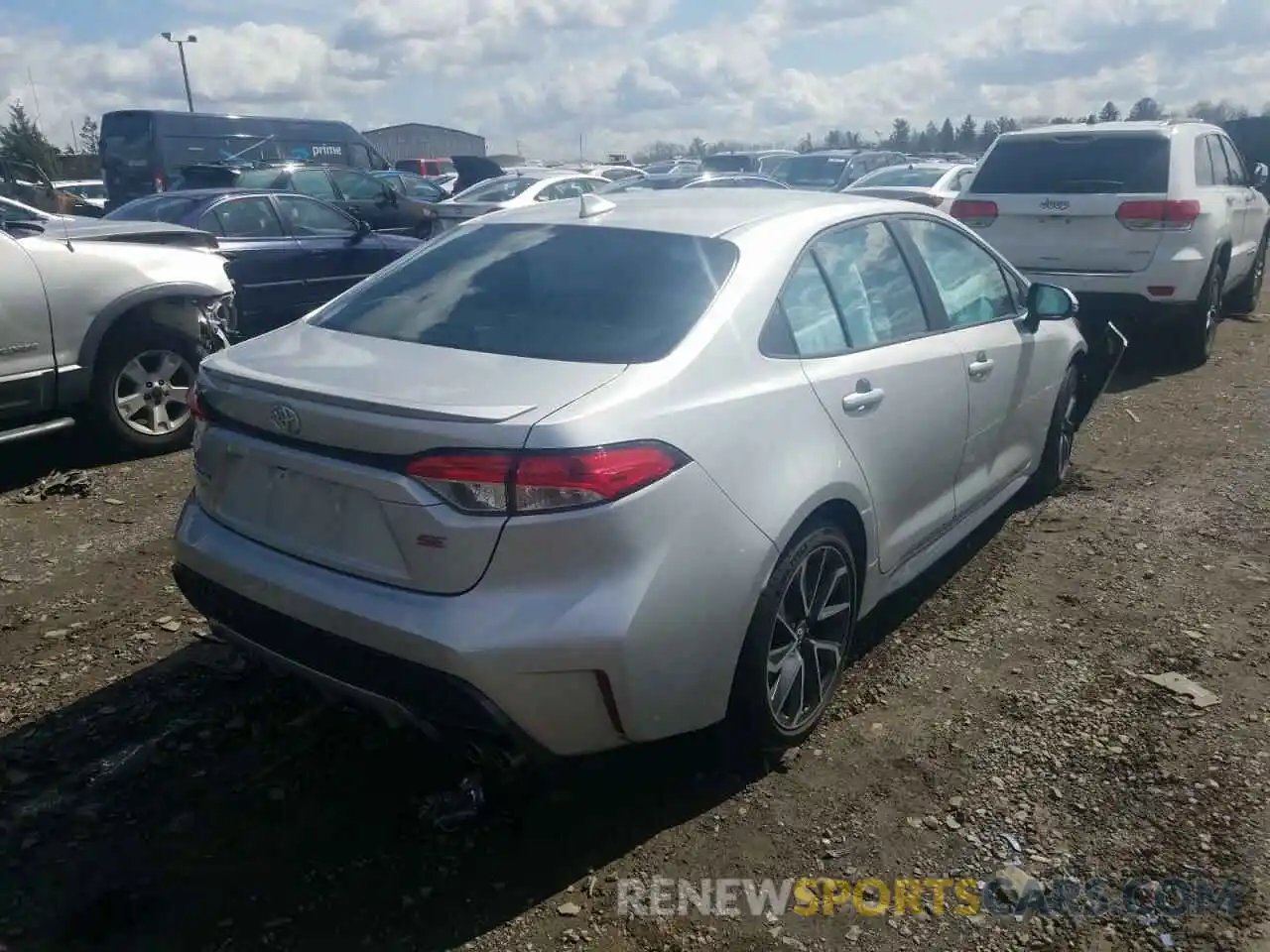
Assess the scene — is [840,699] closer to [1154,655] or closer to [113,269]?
[1154,655]

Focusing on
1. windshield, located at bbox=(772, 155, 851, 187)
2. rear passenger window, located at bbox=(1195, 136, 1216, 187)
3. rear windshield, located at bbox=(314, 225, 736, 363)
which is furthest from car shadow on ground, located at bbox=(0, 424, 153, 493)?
windshield, located at bbox=(772, 155, 851, 187)

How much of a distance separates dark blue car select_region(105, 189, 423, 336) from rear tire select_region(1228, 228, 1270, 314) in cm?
840

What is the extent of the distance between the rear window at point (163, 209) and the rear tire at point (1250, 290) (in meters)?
9.80

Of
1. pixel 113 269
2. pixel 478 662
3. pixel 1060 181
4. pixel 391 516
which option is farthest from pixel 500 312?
pixel 1060 181

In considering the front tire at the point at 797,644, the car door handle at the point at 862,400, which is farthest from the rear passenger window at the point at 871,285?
the front tire at the point at 797,644

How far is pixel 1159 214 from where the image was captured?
25.4 ft

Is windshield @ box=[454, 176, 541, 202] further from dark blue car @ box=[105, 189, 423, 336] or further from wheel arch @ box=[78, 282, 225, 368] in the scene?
wheel arch @ box=[78, 282, 225, 368]

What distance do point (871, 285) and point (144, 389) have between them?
4.34 m

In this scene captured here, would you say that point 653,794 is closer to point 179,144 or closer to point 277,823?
point 277,823

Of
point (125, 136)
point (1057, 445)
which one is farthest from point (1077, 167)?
point (125, 136)

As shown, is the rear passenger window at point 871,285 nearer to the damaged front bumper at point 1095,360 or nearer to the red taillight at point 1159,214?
the damaged front bumper at point 1095,360

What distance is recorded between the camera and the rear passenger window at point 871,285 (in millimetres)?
3484

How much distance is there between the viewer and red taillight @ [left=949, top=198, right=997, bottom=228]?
848cm

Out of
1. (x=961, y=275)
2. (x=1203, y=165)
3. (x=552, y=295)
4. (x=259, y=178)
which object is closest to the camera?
(x=552, y=295)
